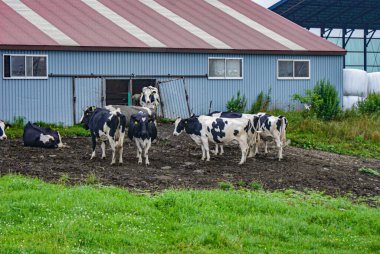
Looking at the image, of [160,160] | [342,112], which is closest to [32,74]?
[160,160]

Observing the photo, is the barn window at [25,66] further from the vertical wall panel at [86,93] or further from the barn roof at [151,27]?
the vertical wall panel at [86,93]

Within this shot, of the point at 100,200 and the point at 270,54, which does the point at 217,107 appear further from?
the point at 100,200

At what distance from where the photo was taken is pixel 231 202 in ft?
43.9

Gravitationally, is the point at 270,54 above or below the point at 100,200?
above

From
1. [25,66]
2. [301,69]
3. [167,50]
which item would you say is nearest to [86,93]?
[25,66]

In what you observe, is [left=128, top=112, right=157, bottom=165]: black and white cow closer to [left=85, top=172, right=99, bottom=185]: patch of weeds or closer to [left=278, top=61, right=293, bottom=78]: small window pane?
[left=85, top=172, right=99, bottom=185]: patch of weeds

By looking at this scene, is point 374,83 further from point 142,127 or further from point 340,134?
point 142,127

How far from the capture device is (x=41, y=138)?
22969 mm

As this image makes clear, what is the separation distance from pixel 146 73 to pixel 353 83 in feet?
35.9

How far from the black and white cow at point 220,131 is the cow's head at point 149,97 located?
8.48 metres

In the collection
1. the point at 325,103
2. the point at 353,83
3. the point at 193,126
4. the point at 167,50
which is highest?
the point at 167,50

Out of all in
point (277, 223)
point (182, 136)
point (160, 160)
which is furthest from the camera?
point (182, 136)

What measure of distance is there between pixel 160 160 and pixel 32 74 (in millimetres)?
9802

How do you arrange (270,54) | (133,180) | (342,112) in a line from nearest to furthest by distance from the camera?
1. (133,180)
2. (342,112)
3. (270,54)
